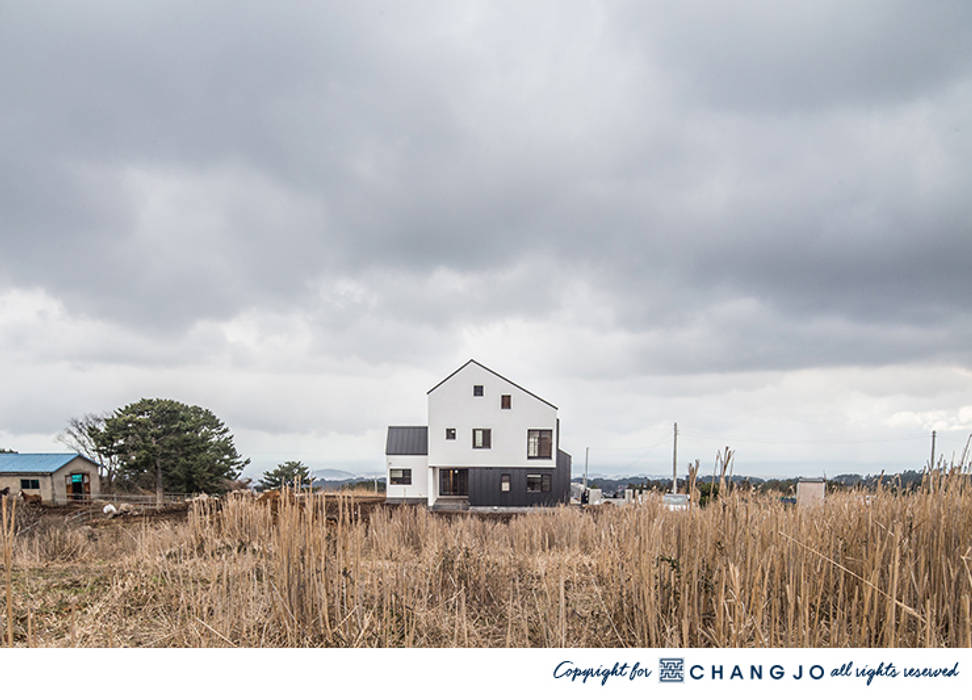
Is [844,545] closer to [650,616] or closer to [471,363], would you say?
[650,616]

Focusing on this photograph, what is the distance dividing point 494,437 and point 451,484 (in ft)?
8.15

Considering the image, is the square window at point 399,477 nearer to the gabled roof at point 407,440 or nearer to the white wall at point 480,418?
the gabled roof at point 407,440

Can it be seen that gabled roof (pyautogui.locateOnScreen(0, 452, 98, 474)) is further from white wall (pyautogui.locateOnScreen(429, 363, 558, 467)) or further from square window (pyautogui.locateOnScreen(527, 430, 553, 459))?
square window (pyautogui.locateOnScreen(527, 430, 553, 459))

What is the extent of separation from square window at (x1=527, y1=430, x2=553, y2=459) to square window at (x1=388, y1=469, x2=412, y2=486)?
14.2 ft

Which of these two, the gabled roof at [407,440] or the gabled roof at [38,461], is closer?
the gabled roof at [38,461]

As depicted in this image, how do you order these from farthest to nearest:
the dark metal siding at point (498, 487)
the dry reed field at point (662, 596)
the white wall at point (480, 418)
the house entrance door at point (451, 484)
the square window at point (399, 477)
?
the square window at point (399, 477)
the house entrance door at point (451, 484)
the white wall at point (480, 418)
the dark metal siding at point (498, 487)
the dry reed field at point (662, 596)

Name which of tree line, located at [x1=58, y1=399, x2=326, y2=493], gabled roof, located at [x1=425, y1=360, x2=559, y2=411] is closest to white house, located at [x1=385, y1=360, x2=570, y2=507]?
gabled roof, located at [x1=425, y1=360, x2=559, y2=411]

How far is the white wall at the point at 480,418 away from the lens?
1753cm

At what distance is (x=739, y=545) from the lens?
2.29m

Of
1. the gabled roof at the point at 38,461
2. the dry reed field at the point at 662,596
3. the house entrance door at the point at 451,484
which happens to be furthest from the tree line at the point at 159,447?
the house entrance door at the point at 451,484

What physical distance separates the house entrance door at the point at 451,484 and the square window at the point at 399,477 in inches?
47.7

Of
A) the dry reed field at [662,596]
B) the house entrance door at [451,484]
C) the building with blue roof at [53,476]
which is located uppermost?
the dry reed field at [662,596]

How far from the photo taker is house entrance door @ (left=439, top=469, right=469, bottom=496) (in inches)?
737
